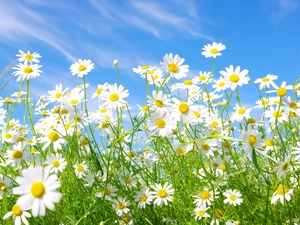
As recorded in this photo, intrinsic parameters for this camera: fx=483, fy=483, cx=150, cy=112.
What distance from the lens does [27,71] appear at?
3.45 metres

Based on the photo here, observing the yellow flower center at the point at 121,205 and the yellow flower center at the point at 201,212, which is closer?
the yellow flower center at the point at 201,212

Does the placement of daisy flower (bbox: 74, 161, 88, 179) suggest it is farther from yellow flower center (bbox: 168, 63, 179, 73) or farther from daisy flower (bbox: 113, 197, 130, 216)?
yellow flower center (bbox: 168, 63, 179, 73)

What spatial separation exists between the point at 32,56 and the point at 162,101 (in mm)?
1518

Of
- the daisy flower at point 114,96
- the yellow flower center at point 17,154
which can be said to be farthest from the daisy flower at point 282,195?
the yellow flower center at point 17,154

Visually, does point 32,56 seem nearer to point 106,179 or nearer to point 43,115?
point 43,115

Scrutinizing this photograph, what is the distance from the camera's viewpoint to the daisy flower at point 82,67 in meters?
3.24

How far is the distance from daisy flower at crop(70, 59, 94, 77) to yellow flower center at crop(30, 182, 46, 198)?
5.46 feet

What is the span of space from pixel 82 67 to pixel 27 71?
1.46 ft

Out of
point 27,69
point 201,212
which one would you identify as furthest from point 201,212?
point 27,69

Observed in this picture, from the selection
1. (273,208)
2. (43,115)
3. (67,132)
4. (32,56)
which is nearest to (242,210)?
(273,208)

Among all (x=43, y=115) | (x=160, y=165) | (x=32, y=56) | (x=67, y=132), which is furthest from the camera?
(x=43, y=115)

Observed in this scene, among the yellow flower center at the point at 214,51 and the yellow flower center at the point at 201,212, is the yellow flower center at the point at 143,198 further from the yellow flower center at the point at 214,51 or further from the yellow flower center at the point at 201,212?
the yellow flower center at the point at 214,51

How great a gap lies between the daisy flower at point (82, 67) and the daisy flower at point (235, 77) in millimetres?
918

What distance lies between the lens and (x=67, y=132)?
2.95 metres
